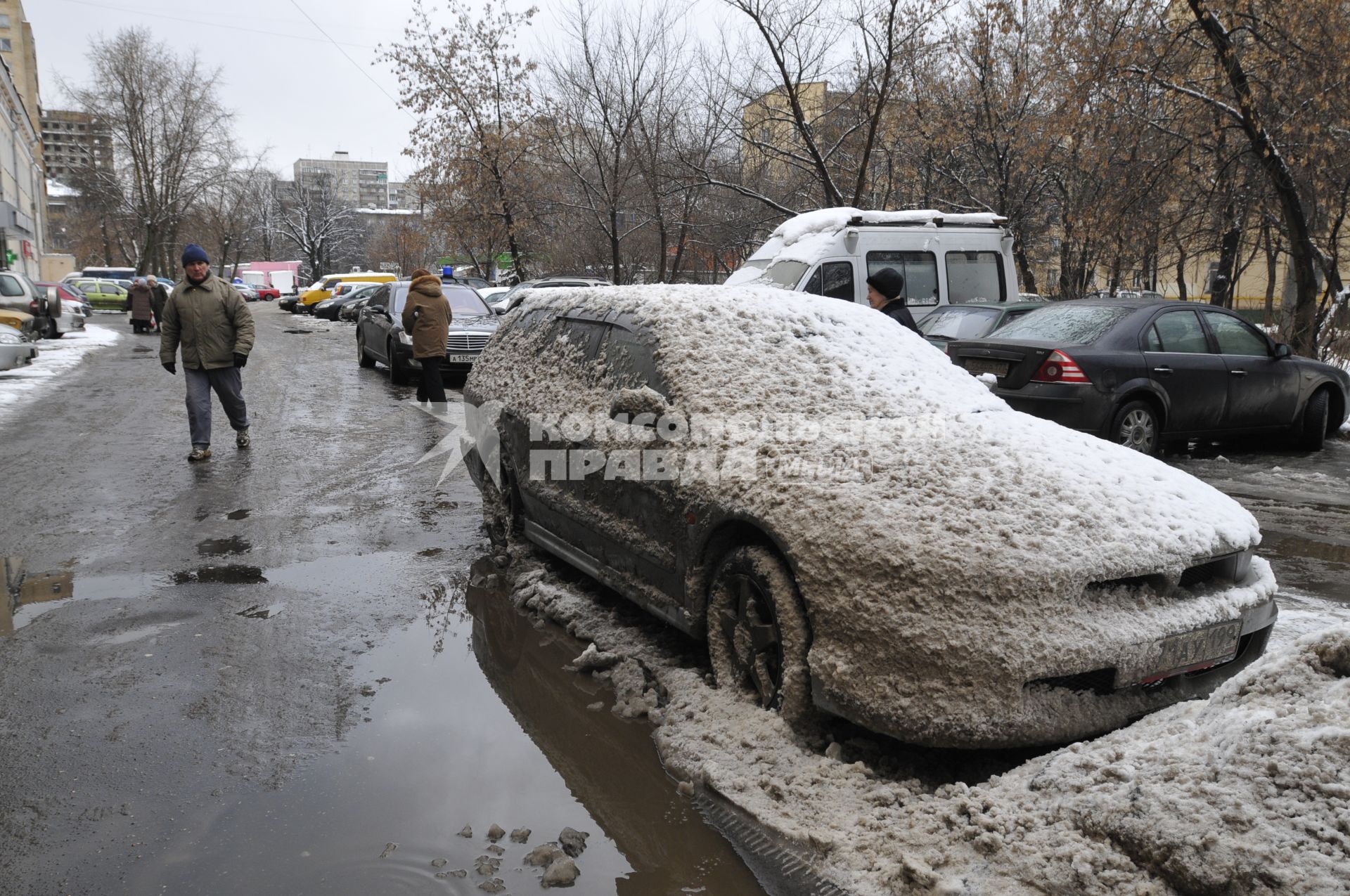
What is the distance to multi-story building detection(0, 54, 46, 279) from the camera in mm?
48250

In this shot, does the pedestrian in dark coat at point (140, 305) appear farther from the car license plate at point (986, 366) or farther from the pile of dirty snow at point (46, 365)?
the car license plate at point (986, 366)

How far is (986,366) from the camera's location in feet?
29.5

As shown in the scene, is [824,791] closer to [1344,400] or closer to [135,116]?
[1344,400]

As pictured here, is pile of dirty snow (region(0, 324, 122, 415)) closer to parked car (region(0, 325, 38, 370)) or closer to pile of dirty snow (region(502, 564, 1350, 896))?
parked car (region(0, 325, 38, 370))

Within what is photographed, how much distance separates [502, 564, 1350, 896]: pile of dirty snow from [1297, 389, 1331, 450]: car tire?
8.50 meters

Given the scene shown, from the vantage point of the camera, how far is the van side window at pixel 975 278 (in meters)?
13.4

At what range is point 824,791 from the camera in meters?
3.13

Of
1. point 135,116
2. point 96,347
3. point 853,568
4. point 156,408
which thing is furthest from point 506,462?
point 135,116

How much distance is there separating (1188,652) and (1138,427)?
20.0ft

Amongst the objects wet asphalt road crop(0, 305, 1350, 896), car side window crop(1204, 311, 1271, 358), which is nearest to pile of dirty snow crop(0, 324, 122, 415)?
wet asphalt road crop(0, 305, 1350, 896)

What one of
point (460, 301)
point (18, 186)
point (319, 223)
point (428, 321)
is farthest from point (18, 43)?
point (428, 321)

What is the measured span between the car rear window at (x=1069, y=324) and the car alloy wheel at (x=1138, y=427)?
71 centimetres

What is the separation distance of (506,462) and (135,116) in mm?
60309

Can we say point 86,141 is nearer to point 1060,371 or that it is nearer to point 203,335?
point 203,335
